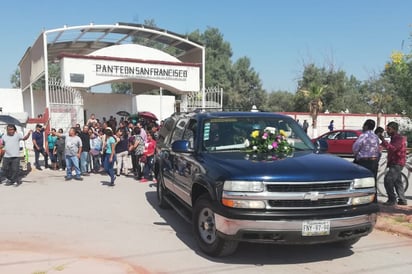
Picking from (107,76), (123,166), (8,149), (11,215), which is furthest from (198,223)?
(107,76)

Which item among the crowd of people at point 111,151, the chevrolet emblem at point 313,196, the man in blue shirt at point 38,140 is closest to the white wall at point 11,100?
the crowd of people at point 111,151

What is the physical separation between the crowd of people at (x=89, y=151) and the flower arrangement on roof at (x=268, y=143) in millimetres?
6352

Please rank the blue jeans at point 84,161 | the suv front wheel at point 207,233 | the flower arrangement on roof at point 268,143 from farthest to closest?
the blue jeans at point 84,161
the flower arrangement on roof at point 268,143
the suv front wheel at point 207,233

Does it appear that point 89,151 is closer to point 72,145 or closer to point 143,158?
point 72,145

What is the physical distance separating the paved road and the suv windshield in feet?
4.75

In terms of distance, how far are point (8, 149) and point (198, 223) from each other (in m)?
7.61

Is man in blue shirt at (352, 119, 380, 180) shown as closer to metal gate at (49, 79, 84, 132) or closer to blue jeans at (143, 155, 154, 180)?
blue jeans at (143, 155, 154, 180)

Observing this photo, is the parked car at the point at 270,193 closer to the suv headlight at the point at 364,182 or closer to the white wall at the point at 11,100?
the suv headlight at the point at 364,182

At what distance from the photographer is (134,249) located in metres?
5.55

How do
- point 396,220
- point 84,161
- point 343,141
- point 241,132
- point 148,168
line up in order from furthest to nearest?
1. point 343,141
2. point 84,161
3. point 148,168
4. point 396,220
5. point 241,132

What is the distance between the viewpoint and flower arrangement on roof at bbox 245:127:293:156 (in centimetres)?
556

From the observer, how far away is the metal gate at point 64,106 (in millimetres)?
18734

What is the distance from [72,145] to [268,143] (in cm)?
806

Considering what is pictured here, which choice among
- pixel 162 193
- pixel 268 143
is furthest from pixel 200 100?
pixel 268 143
